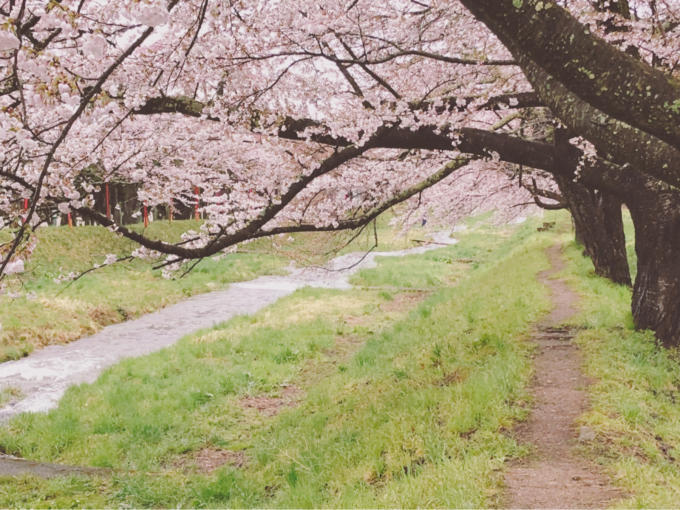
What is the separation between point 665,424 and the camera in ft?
17.5

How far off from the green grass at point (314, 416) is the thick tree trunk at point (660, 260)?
6.33 feet

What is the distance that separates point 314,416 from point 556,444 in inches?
145

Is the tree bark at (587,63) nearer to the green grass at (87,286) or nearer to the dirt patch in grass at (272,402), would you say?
the dirt patch in grass at (272,402)

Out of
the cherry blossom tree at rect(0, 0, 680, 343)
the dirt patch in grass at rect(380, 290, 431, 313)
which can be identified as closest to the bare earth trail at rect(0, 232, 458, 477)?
the dirt patch in grass at rect(380, 290, 431, 313)

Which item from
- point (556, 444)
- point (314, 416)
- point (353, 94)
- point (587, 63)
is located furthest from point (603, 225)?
point (587, 63)

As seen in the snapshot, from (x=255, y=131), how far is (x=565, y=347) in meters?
5.53

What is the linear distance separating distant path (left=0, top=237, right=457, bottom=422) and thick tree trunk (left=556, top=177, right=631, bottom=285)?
5.21 meters

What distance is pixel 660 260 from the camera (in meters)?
7.58

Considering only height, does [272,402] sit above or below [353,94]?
below

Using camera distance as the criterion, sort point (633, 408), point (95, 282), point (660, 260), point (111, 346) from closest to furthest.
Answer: point (633, 408) → point (660, 260) → point (111, 346) → point (95, 282)

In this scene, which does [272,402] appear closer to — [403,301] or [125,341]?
[125,341]

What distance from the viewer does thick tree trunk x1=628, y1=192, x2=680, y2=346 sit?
7.41 m

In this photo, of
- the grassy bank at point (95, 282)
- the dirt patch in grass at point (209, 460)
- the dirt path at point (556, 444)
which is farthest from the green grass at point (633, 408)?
the grassy bank at point (95, 282)

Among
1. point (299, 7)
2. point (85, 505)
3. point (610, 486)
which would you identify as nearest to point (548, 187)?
point (299, 7)
